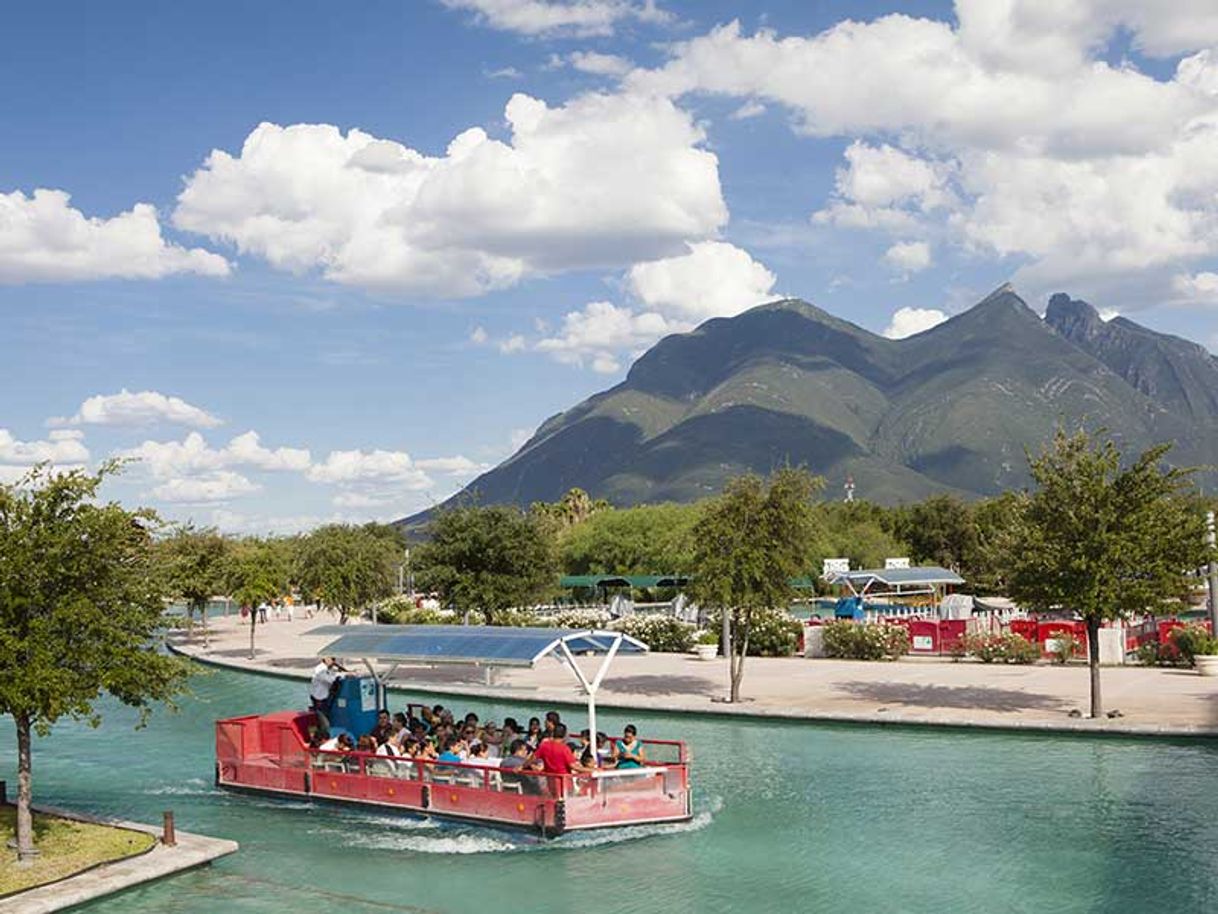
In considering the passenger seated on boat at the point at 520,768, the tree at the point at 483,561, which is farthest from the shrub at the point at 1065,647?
the passenger seated on boat at the point at 520,768

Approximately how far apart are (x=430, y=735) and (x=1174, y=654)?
26.6 m

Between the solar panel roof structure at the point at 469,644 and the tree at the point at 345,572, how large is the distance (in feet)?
97.5

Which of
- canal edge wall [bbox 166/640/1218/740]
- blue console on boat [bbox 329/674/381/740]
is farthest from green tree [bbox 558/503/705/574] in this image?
blue console on boat [bbox 329/674/381/740]

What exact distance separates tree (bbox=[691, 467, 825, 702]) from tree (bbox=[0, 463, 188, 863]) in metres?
17.1

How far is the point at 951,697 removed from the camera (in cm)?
3344

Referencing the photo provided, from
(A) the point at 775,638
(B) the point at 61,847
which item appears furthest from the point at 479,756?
(A) the point at 775,638

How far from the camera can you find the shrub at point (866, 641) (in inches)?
1772

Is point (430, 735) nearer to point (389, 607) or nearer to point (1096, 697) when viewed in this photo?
point (1096, 697)

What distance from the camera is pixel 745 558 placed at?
3272cm

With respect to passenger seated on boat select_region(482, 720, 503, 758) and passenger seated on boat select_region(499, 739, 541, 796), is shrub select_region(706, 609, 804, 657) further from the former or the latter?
passenger seated on boat select_region(499, 739, 541, 796)

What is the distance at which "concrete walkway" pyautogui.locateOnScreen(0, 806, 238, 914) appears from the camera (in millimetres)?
16000

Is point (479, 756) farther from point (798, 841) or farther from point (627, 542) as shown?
point (627, 542)

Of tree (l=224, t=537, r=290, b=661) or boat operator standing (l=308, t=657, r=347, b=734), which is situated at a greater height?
tree (l=224, t=537, r=290, b=661)

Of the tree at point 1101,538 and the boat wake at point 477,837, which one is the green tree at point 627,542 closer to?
the tree at point 1101,538
